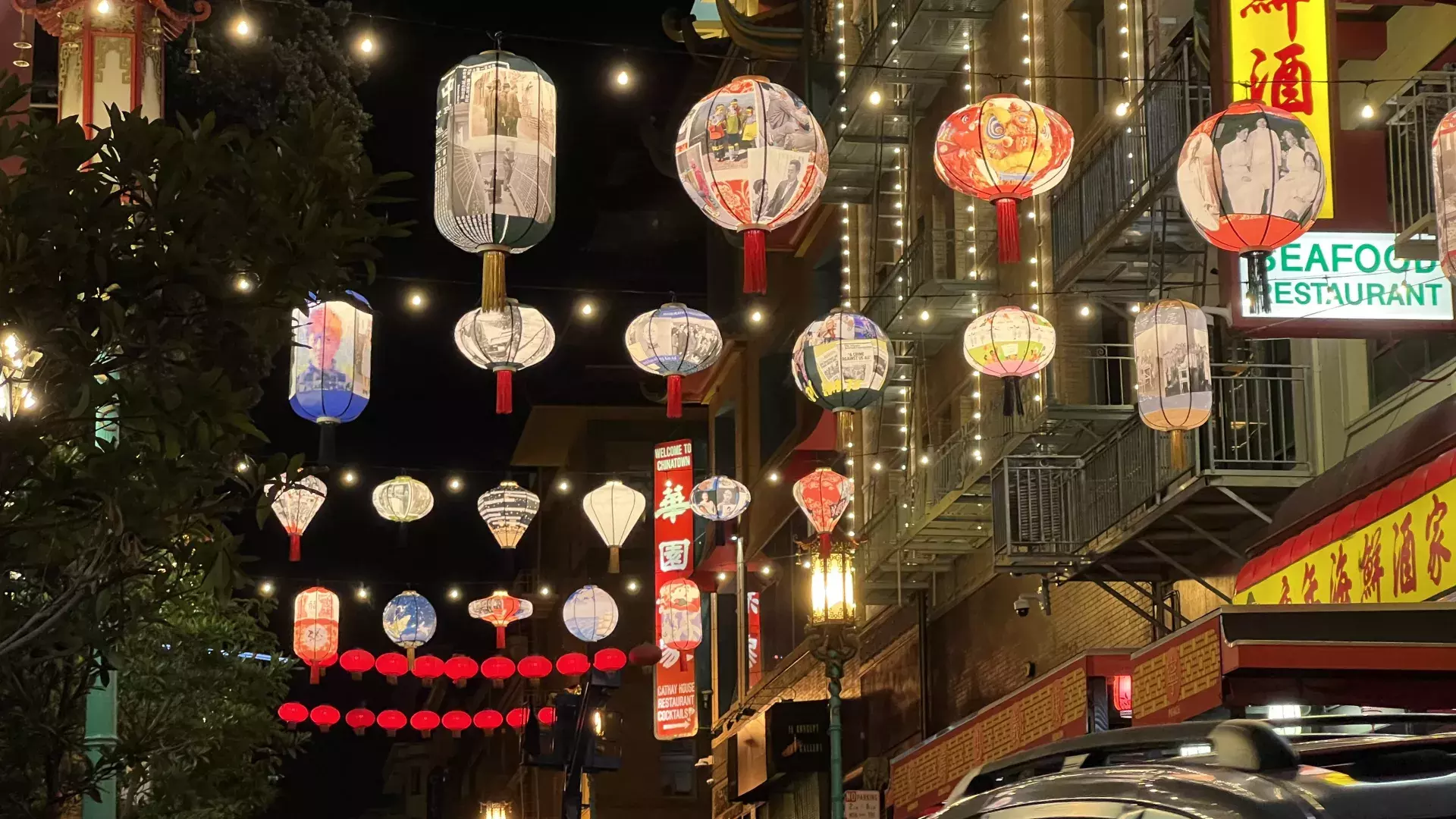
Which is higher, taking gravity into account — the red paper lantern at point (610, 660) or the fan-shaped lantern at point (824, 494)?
the fan-shaped lantern at point (824, 494)

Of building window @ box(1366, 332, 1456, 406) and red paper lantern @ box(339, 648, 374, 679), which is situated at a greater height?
building window @ box(1366, 332, 1456, 406)

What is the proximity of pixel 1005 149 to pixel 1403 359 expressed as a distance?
11.9 ft

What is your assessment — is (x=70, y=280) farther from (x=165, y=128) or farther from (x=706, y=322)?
(x=706, y=322)

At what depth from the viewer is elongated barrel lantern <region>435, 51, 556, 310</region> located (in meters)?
15.9

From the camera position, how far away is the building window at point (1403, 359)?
15805mm

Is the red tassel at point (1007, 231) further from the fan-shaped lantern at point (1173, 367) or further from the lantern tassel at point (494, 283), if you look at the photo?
the lantern tassel at point (494, 283)

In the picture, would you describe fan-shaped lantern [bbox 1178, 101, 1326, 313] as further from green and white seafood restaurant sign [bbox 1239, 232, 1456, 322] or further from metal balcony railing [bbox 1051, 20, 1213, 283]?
metal balcony railing [bbox 1051, 20, 1213, 283]

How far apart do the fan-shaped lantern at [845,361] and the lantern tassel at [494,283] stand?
18.2 feet

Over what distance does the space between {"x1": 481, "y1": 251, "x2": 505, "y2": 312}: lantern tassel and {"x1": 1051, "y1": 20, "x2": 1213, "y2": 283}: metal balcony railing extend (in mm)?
5636

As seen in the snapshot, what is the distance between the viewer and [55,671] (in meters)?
13.7

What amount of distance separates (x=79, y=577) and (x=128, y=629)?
65cm

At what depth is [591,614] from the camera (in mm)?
36406

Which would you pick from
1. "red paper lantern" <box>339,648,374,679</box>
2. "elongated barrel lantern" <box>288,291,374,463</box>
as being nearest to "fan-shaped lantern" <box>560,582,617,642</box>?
"red paper lantern" <box>339,648,374,679</box>

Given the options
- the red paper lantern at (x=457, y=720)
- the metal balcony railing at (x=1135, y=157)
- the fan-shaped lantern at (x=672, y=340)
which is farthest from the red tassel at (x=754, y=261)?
the red paper lantern at (x=457, y=720)
